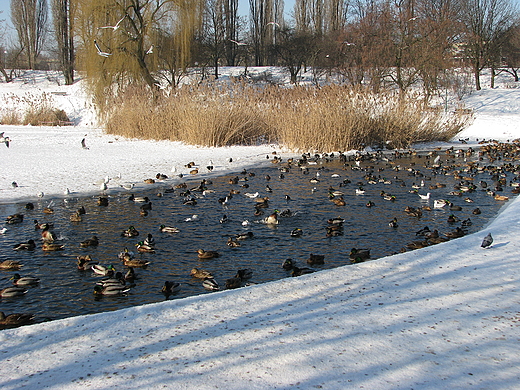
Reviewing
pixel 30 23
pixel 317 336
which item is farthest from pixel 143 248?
pixel 30 23

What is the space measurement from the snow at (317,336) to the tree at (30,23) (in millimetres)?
61275

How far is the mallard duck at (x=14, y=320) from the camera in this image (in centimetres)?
501

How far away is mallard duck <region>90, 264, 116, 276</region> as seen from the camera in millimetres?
6259

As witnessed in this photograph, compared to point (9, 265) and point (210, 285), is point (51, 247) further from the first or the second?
point (210, 285)

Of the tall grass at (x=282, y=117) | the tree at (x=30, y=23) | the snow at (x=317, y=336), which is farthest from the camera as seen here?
the tree at (x=30, y=23)

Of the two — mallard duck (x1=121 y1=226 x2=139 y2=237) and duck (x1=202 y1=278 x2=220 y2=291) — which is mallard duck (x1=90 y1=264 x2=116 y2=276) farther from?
mallard duck (x1=121 y1=226 x2=139 y2=237)

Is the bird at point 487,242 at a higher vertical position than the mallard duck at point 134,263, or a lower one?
higher

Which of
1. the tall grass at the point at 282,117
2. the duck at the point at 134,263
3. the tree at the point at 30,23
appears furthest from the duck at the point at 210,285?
the tree at the point at 30,23

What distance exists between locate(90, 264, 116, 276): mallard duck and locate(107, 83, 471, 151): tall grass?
14.4m

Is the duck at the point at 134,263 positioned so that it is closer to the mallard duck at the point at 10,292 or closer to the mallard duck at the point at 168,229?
the mallard duck at the point at 10,292

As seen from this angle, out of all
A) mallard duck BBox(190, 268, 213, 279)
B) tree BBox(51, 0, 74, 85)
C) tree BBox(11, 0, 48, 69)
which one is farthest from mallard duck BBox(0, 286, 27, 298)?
tree BBox(11, 0, 48, 69)

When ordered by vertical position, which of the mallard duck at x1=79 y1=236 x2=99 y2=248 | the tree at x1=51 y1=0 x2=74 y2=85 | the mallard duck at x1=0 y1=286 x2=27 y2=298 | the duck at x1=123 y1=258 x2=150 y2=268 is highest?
the tree at x1=51 y1=0 x2=74 y2=85

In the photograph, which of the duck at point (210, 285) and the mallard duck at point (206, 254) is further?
the mallard duck at point (206, 254)

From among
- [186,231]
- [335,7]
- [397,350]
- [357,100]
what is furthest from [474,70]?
[397,350]
